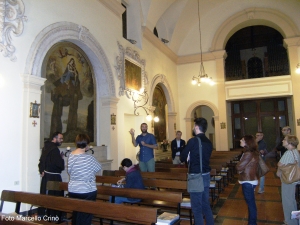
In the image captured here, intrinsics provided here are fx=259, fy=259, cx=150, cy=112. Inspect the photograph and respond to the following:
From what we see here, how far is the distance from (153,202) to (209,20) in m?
12.8

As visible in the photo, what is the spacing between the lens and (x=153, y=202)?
4578 millimetres

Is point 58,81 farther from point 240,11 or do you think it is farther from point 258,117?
point 258,117

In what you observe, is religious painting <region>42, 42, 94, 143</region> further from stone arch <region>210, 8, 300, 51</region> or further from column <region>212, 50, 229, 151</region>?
stone arch <region>210, 8, 300, 51</region>

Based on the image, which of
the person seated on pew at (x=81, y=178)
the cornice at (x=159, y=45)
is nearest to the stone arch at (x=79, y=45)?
the person seated on pew at (x=81, y=178)

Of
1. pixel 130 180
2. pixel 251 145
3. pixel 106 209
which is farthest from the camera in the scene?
pixel 130 180

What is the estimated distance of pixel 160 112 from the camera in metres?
→ 13.0

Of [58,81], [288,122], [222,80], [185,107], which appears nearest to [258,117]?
[288,122]

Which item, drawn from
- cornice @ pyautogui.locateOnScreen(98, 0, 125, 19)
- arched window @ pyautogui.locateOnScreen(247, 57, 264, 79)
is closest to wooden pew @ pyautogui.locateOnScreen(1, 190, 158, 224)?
cornice @ pyautogui.locateOnScreen(98, 0, 125, 19)

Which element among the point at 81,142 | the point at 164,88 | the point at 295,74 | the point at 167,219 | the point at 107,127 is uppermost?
the point at 295,74

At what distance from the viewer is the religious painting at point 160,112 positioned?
12.4m

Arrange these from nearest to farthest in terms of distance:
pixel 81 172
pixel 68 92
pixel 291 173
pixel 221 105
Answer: pixel 81 172 < pixel 291 173 < pixel 68 92 < pixel 221 105

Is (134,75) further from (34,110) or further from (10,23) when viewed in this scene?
(10,23)

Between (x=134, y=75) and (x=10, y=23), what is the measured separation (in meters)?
5.30

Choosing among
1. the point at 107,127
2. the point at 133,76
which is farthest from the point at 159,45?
the point at 107,127
